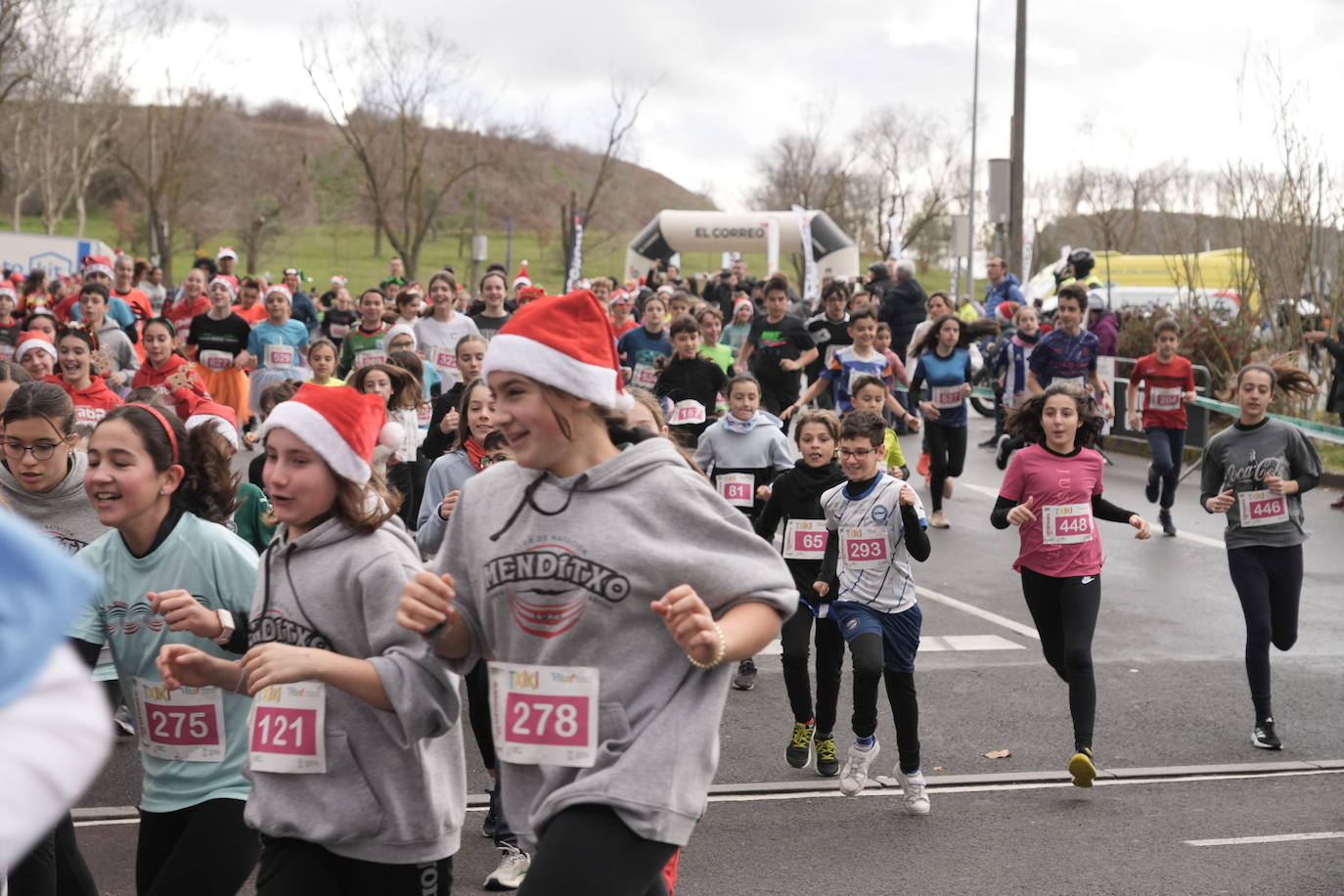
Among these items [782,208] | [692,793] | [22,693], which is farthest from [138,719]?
[782,208]

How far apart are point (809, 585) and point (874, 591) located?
0.69 m

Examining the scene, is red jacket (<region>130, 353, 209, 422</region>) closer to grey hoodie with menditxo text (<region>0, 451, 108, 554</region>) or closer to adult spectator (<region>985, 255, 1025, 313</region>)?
grey hoodie with menditxo text (<region>0, 451, 108, 554</region>)

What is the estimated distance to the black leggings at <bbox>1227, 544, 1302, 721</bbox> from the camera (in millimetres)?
7637

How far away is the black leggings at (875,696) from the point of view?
651 cm

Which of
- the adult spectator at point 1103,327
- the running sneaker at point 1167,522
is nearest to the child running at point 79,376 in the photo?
the running sneaker at point 1167,522

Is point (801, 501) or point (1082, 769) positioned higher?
point (801, 501)

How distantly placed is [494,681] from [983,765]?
462 cm

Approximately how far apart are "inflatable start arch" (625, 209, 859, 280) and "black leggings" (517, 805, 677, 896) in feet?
122

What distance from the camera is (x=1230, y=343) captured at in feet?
66.2

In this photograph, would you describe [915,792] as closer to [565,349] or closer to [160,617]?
→ [160,617]

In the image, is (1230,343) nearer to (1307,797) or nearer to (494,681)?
(1307,797)

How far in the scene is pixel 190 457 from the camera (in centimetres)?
403

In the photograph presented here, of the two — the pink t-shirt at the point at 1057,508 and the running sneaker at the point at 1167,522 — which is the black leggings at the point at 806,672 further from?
the running sneaker at the point at 1167,522

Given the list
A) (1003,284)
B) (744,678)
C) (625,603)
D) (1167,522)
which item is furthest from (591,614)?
(1003,284)
